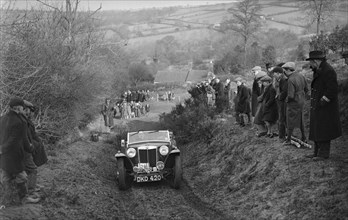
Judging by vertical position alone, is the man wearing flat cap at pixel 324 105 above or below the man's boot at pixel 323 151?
above

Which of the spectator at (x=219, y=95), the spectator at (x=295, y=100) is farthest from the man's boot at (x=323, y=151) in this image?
the spectator at (x=219, y=95)

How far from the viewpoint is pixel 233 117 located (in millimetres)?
18141

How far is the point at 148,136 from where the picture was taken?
42.3 ft

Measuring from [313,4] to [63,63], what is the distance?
2524 cm

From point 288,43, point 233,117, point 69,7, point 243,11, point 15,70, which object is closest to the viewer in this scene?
point 15,70

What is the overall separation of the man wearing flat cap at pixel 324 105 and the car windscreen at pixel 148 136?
5.56 meters

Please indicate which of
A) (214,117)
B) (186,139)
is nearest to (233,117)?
(214,117)

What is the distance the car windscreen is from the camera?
1262cm

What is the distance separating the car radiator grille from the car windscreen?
78 cm

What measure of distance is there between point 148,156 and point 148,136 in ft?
4.22

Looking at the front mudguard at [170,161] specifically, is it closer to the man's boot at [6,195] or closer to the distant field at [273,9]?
the man's boot at [6,195]

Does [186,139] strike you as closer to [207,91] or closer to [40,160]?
[207,91]

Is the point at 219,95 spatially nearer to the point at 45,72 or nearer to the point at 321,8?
the point at 45,72

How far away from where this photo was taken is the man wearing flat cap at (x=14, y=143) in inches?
286
